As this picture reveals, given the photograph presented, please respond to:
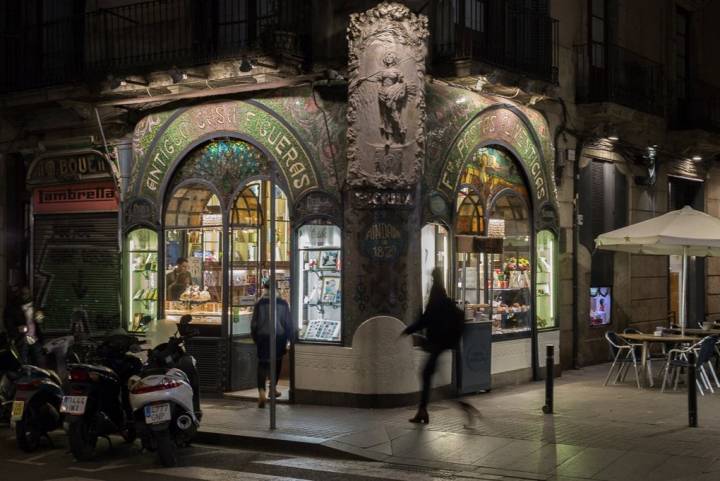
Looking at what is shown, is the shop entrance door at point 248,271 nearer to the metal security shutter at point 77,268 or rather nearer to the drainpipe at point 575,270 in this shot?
the metal security shutter at point 77,268

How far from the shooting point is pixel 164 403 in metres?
9.55

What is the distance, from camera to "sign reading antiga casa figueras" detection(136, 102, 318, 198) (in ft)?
44.9

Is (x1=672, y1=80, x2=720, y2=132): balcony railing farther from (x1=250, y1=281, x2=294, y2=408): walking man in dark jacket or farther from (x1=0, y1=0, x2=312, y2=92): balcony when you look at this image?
(x1=250, y1=281, x2=294, y2=408): walking man in dark jacket

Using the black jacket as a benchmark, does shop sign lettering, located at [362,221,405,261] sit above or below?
above

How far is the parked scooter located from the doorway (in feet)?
49.0

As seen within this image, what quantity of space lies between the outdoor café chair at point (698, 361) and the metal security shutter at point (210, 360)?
23.1ft

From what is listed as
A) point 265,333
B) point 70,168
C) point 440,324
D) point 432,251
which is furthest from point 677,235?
point 70,168

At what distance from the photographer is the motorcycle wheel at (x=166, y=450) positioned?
9633 mm

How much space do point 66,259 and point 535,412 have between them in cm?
944

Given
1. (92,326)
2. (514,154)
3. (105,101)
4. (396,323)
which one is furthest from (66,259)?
(514,154)

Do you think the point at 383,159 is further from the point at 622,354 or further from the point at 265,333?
the point at 622,354

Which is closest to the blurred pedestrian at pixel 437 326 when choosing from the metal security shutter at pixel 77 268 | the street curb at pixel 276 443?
the street curb at pixel 276 443

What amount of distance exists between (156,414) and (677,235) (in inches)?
355

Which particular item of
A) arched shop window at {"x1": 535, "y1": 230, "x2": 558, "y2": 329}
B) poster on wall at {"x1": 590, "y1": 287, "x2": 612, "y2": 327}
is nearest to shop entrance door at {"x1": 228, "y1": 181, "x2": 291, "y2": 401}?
arched shop window at {"x1": 535, "y1": 230, "x2": 558, "y2": 329}
